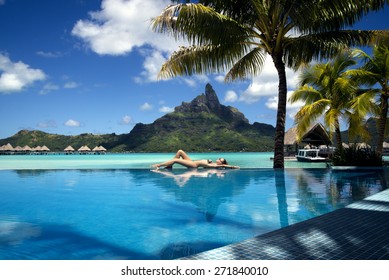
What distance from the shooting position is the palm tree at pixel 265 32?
1009 cm

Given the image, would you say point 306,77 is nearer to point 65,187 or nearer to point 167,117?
point 65,187

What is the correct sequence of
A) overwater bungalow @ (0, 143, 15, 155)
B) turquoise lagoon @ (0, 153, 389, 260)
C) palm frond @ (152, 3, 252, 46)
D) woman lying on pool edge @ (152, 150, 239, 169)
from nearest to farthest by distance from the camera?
turquoise lagoon @ (0, 153, 389, 260) < palm frond @ (152, 3, 252, 46) < woman lying on pool edge @ (152, 150, 239, 169) < overwater bungalow @ (0, 143, 15, 155)

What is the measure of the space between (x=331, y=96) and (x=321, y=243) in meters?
14.9

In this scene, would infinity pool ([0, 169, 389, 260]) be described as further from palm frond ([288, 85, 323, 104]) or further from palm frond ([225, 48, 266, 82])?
palm frond ([288, 85, 323, 104])

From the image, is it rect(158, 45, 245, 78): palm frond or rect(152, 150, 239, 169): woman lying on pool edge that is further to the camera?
rect(152, 150, 239, 169): woman lying on pool edge

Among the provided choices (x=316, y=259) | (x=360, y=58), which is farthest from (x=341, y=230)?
(x=360, y=58)

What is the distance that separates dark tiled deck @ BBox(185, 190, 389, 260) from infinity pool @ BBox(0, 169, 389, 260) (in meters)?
0.58

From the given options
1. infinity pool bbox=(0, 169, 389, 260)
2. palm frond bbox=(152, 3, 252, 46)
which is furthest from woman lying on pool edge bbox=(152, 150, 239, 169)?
infinity pool bbox=(0, 169, 389, 260)

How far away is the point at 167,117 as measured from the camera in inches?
3634

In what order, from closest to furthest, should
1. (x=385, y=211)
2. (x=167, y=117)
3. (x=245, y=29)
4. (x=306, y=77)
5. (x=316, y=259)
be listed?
(x=316, y=259) → (x=385, y=211) → (x=245, y=29) → (x=306, y=77) → (x=167, y=117)

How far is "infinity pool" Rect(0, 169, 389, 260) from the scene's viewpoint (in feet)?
10.2

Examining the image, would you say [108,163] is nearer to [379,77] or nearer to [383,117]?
[383,117]

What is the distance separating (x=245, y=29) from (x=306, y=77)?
758cm

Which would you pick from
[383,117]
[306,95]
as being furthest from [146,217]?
[306,95]
